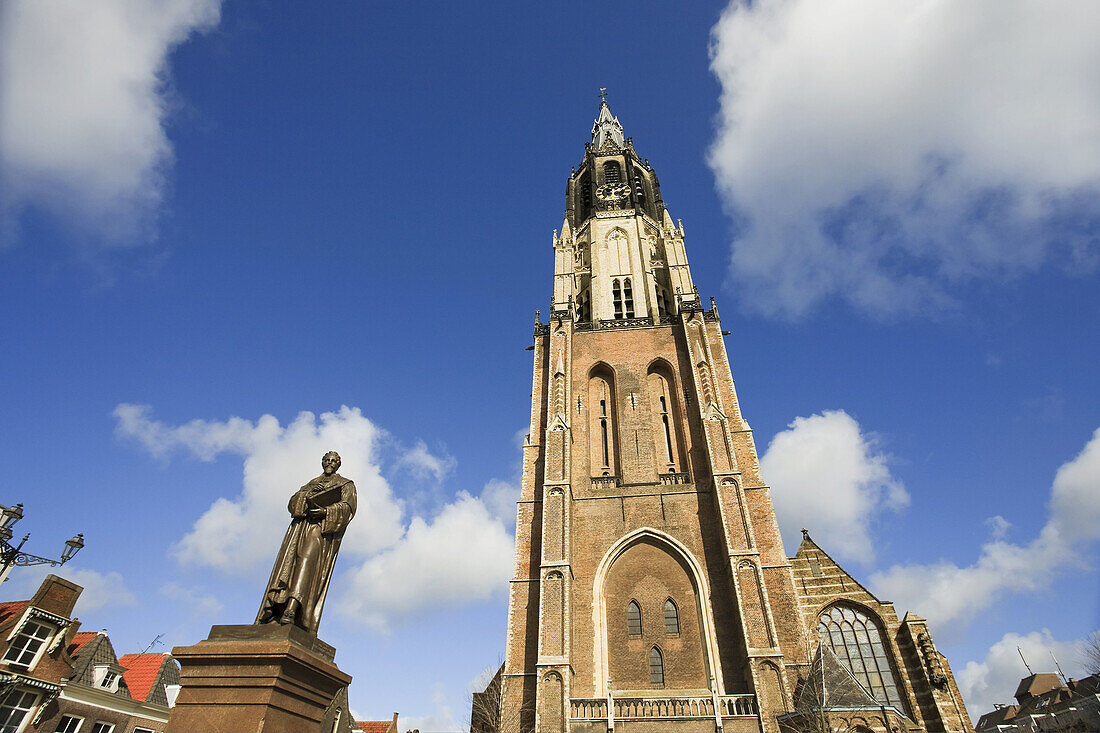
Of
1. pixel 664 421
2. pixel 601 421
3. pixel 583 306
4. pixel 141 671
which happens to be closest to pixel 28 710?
pixel 141 671

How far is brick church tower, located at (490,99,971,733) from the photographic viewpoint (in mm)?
17078

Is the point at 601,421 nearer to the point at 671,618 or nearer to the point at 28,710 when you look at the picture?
the point at 671,618

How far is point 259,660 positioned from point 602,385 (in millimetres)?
22260

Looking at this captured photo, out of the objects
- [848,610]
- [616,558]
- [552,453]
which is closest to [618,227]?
[552,453]

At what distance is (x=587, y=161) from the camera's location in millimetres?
39125

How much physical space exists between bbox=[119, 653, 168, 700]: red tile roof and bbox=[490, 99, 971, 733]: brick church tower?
13555mm

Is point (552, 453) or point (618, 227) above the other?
point (618, 227)

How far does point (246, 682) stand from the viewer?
16.3 feet

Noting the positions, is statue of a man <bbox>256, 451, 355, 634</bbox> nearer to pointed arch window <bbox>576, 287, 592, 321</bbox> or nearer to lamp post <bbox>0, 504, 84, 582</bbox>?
lamp post <bbox>0, 504, 84, 582</bbox>

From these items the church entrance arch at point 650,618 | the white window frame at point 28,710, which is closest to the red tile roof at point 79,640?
the white window frame at point 28,710

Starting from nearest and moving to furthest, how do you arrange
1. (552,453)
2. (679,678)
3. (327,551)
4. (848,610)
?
1. (327,551)
2. (679,678)
3. (848,610)
4. (552,453)

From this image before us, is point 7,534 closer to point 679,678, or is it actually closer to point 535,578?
point 535,578

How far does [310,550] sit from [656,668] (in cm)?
1621

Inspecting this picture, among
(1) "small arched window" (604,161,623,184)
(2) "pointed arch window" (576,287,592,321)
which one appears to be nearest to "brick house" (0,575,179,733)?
(2) "pointed arch window" (576,287,592,321)
